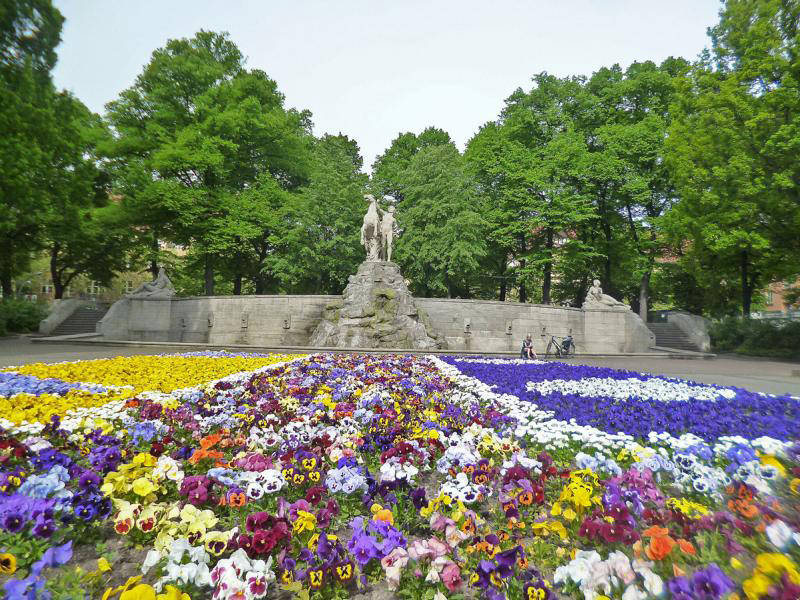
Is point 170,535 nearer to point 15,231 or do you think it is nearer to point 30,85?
point 30,85

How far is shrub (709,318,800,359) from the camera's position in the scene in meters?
19.6

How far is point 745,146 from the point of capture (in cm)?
1920

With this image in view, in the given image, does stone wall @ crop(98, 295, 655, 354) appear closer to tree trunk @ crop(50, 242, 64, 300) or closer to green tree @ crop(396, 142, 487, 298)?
green tree @ crop(396, 142, 487, 298)

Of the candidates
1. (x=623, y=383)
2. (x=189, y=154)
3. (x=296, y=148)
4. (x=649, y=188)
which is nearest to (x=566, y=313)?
(x=649, y=188)

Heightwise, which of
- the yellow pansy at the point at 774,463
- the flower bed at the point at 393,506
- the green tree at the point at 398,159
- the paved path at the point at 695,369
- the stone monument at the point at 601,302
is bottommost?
the paved path at the point at 695,369

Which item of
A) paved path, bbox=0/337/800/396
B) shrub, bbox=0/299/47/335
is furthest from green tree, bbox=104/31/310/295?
paved path, bbox=0/337/800/396

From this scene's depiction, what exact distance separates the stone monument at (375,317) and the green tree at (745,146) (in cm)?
1341

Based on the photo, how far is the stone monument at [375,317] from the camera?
18203 mm

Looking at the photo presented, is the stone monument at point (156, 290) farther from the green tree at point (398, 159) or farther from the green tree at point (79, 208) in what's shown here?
the green tree at point (398, 159)

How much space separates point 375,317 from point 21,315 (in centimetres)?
2033

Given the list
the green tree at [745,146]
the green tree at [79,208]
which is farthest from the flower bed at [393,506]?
the green tree at [79,208]

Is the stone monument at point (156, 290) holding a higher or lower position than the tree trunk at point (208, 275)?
lower

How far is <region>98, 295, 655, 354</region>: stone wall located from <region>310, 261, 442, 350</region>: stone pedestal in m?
1.00

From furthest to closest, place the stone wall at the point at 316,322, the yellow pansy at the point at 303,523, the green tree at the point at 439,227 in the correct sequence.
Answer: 1. the green tree at the point at 439,227
2. the stone wall at the point at 316,322
3. the yellow pansy at the point at 303,523
